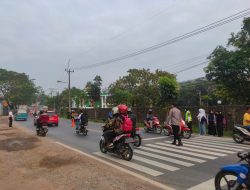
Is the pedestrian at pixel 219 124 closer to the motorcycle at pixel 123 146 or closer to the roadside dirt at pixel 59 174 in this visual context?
the motorcycle at pixel 123 146

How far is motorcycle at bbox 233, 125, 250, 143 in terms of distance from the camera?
1577 cm

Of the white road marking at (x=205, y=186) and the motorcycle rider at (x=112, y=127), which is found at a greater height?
the motorcycle rider at (x=112, y=127)

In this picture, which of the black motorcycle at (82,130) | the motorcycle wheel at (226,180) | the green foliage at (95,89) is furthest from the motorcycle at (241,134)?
the green foliage at (95,89)

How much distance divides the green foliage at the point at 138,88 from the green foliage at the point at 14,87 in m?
47.3

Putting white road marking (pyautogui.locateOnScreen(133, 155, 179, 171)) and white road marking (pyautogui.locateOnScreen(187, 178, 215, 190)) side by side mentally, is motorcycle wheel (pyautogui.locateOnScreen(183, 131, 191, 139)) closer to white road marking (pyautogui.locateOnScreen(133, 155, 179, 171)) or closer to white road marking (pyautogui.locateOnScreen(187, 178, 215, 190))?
white road marking (pyautogui.locateOnScreen(133, 155, 179, 171))

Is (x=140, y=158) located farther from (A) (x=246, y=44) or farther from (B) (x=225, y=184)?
(A) (x=246, y=44)

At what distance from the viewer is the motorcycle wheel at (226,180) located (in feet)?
20.6

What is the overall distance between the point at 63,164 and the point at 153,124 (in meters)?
12.2

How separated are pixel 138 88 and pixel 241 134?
3628cm

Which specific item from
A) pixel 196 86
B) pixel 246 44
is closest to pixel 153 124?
pixel 246 44

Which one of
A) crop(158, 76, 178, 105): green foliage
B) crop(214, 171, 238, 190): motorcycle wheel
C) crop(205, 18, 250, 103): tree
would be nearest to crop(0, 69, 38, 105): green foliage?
crop(158, 76, 178, 105): green foliage

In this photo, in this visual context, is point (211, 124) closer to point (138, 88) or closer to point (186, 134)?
point (186, 134)

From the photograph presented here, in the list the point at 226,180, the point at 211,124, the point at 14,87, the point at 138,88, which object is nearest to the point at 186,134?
the point at 211,124

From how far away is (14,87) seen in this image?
9619 centimetres
